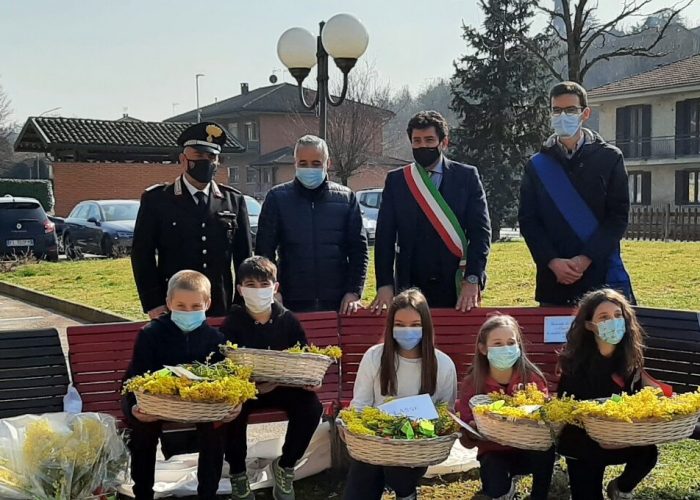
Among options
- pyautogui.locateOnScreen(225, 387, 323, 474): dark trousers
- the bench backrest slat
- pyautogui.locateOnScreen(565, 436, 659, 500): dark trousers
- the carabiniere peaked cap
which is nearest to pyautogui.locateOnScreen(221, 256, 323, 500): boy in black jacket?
pyautogui.locateOnScreen(225, 387, 323, 474): dark trousers

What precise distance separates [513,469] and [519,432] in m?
0.49

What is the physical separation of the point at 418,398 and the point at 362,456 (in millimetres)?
527

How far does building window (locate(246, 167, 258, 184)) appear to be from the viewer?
57906mm

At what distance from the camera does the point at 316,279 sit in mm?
Answer: 5426

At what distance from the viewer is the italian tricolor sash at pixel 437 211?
5.23 metres

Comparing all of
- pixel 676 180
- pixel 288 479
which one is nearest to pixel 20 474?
pixel 288 479

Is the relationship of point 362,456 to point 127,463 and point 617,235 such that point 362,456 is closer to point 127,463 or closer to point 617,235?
point 127,463

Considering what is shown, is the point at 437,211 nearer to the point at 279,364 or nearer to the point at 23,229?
the point at 279,364

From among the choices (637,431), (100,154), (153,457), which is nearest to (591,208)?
(637,431)

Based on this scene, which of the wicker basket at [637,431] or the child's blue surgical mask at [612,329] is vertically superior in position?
the child's blue surgical mask at [612,329]

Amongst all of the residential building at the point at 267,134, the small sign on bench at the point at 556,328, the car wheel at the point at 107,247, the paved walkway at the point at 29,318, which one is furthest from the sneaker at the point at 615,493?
the residential building at the point at 267,134

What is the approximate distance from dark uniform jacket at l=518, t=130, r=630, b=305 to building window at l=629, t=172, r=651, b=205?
39.7m

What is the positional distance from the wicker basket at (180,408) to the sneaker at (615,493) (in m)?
2.12

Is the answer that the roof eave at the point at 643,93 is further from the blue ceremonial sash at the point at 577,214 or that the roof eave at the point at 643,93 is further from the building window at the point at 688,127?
the blue ceremonial sash at the point at 577,214
